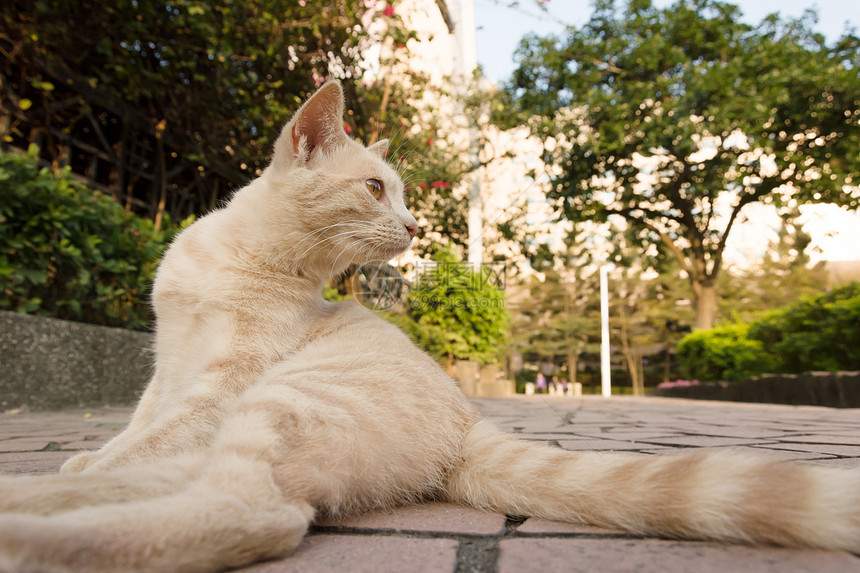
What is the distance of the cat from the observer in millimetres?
1005

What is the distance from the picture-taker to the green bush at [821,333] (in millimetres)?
8211

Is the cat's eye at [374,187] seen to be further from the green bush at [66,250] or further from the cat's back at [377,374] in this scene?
the green bush at [66,250]

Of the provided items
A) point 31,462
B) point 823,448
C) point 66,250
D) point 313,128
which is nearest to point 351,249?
point 313,128

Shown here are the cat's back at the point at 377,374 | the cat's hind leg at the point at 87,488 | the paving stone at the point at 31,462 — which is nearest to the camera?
the cat's hind leg at the point at 87,488

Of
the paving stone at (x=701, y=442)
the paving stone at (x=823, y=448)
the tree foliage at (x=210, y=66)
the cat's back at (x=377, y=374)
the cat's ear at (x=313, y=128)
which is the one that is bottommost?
the paving stone at (x=701, y=442)

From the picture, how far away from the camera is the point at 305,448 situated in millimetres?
1273

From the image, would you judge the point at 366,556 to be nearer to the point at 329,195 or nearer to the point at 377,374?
the point at 377,374

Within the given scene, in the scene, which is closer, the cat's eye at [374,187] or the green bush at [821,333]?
the cat's eye at [374,187]

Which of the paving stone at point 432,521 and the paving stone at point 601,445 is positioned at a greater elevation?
the paving stone at point 601,445

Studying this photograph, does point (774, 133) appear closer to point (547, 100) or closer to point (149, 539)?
point (547, 100)

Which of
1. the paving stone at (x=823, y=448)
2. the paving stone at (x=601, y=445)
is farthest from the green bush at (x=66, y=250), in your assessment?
the paving stone at (x=823, y=448)

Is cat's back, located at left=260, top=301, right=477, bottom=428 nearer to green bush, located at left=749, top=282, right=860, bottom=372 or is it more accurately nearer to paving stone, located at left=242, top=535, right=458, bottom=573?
paving stone, located at left=242, top=535, right=458, bottom=573

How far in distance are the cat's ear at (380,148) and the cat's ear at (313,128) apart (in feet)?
1.45

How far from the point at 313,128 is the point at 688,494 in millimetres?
1972
